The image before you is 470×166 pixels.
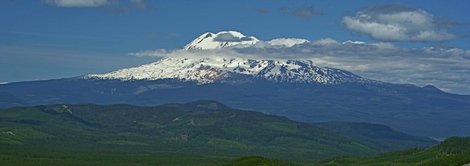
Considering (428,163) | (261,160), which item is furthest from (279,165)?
(428,163)

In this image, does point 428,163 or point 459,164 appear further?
point 428,163

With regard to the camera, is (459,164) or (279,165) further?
(279,165)

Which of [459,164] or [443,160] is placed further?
[443,160]

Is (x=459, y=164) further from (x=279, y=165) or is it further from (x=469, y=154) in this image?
(x=279, y=165)

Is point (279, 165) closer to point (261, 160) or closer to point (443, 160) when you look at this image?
point (261, 160)

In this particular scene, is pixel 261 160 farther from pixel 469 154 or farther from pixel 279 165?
pixel 469 154

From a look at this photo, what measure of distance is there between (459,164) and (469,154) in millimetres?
10156

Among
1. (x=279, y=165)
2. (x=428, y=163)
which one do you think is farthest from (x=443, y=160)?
(x=279, y=165)

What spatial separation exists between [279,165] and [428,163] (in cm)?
3687

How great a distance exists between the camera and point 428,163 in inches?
7603

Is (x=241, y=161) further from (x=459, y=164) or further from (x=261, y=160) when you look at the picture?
(x=459, y=164)

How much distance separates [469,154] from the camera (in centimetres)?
18838

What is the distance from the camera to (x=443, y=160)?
627ft

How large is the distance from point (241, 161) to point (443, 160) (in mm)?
49670
